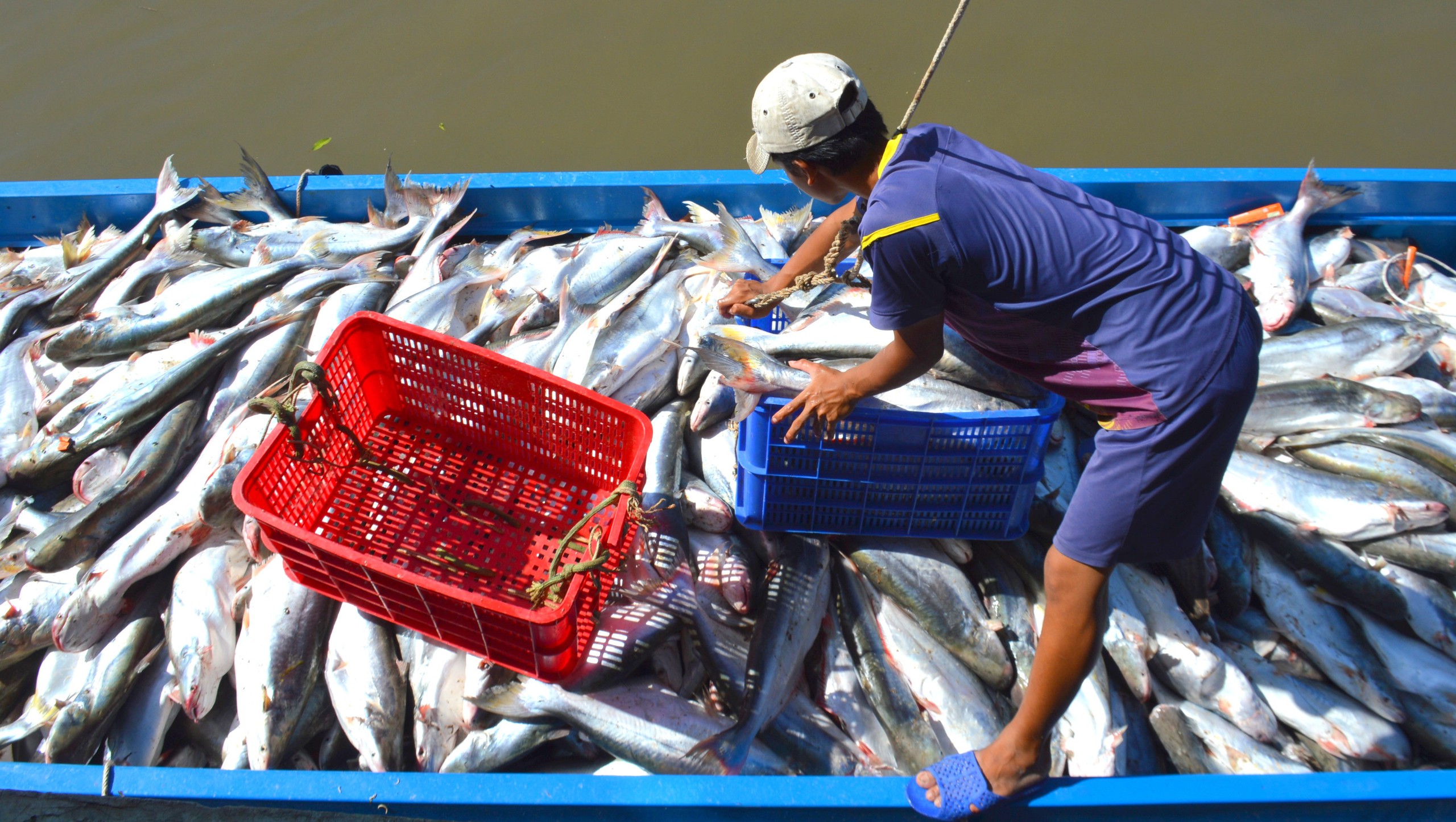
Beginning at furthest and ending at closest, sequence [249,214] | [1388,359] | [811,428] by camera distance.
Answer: [249,214], [1388,359], [811,428]

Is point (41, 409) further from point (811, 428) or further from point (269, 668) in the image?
point (811, 428)

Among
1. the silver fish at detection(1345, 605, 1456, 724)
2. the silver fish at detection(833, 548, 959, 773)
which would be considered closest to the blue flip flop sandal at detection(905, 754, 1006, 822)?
the silver fish at detection(833, 548, 959, 773)

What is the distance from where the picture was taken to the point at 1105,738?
8.26 feet

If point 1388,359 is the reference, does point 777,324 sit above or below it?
above

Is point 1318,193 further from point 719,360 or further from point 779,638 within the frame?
point 779,638

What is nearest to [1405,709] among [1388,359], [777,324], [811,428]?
[1388,359]

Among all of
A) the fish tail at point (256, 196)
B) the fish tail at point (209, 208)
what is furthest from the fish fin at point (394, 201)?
the fish tail at point (209, 208)

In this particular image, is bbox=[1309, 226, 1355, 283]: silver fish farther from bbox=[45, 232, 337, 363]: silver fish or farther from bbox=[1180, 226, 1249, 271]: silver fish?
bbox=[45, 232, 337, 363]: silver fish

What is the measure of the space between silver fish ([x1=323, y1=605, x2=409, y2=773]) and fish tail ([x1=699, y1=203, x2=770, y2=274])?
192 centimetres

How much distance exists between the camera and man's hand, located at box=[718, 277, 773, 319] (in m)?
2.89

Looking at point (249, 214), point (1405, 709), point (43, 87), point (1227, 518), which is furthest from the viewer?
point (43, 87)

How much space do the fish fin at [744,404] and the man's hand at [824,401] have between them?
13cm

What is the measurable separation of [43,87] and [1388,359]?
368 inches

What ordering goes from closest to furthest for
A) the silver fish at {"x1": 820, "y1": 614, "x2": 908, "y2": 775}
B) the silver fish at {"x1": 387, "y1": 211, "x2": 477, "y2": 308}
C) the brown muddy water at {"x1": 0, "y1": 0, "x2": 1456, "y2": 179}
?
the silver fish at {"x1": 820, "y1": 614, "x2": 908, "y2": 775}
the silver fish at {"x1": 387, "y1": 211, "x2": 477, "y2": 308}
the brown muddy water at {"x1": 0, "y1": 0, "x2": 1456, "y2": 179}
